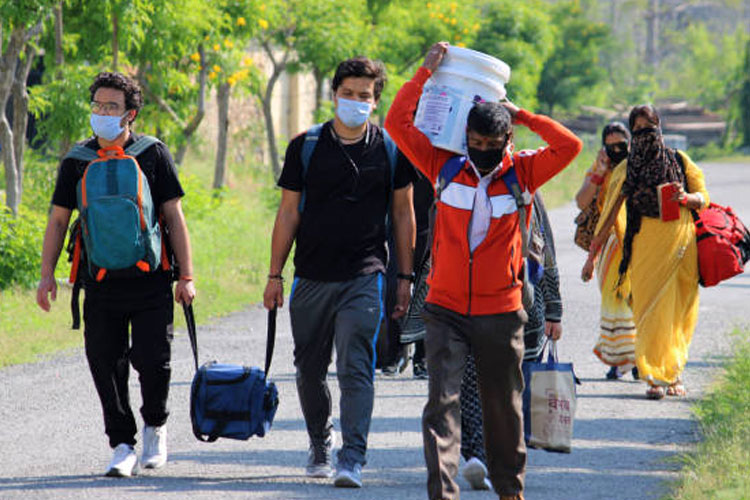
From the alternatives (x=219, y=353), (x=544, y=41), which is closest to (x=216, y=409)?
(x=219, y=353)

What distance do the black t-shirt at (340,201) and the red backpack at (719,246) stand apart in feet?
10.4

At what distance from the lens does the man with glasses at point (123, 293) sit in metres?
6.36

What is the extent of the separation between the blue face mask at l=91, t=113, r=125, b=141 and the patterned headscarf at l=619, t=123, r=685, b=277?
362 cm

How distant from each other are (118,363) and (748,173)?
36245 millimetres

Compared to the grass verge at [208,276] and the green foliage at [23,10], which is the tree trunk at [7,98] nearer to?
the green foliage at [23,10]

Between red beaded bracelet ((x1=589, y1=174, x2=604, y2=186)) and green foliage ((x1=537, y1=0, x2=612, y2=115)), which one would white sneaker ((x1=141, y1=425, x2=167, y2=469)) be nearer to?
red beaded bracelet ((x1=589, y1=174, x2=604, y2=186))

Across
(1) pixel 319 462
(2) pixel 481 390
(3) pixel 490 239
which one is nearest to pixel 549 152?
(3) pixel 490 239

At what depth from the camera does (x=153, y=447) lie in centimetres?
659

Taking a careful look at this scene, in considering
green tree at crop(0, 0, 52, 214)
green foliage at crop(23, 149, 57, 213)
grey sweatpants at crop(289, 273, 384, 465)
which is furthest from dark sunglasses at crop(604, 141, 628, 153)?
green foliage at crop(23, 149, 57, 213)

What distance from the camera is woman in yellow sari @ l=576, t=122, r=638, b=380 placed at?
9336 mm

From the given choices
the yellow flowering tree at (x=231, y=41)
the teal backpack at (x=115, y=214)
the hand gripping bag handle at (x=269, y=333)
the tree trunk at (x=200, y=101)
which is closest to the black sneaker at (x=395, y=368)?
the hand gripping bag handle at (x=269, y=333)

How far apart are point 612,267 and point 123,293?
13.6 ft

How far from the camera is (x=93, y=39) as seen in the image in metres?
14.6

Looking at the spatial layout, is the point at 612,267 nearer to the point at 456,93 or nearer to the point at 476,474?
the point at 476,474
